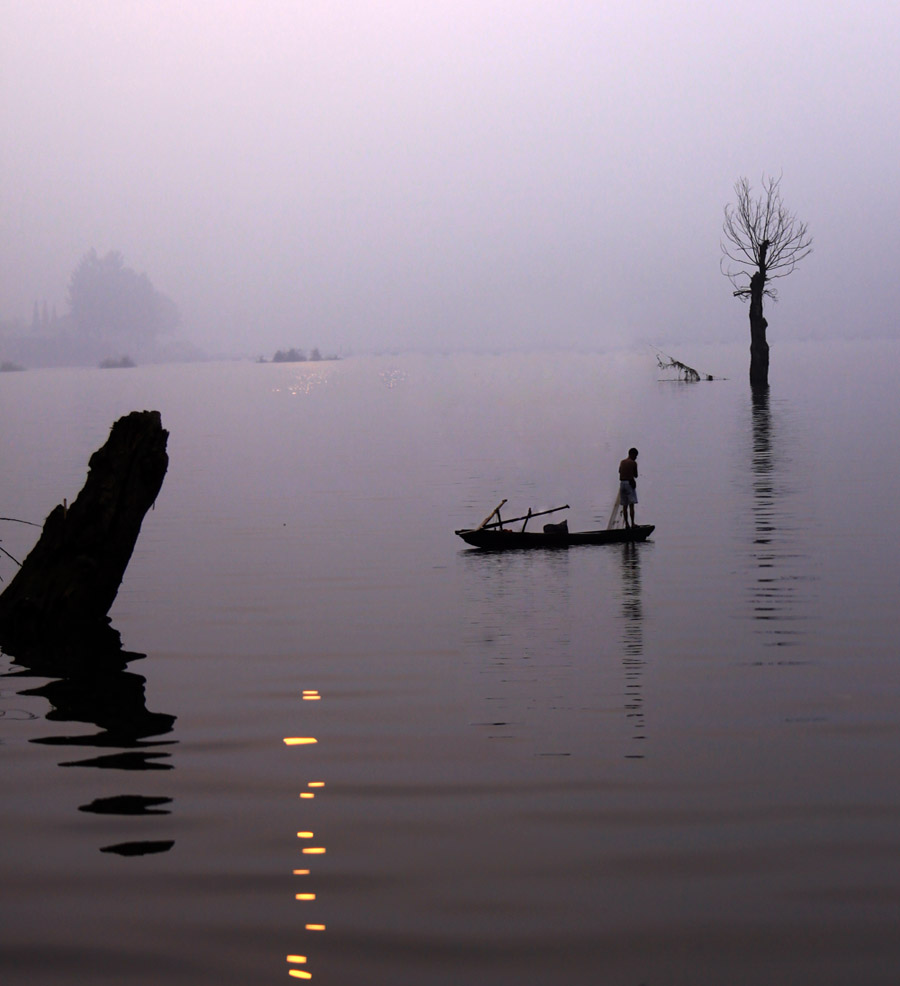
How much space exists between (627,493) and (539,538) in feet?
9.39

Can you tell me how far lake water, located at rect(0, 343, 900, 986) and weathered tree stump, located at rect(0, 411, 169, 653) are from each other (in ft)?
3.82

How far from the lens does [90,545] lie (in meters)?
18.1

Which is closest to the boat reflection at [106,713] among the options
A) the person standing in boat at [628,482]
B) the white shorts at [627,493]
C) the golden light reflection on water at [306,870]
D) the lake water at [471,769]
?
the lake water at [471,769]

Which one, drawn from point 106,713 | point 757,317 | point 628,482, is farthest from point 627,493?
point 757,317

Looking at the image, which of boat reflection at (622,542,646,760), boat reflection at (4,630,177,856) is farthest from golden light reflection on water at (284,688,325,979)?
boat reflection at (622,542,646,760)

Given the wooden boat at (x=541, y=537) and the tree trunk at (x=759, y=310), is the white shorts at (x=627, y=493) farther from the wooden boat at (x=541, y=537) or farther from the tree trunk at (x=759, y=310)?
the tree trunk at (x=759, y=310)

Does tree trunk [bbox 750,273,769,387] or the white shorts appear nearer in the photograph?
the white shorts

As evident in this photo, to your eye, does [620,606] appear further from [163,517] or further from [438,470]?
[438,470]

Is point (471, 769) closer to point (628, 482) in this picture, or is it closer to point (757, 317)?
point (628, 482)

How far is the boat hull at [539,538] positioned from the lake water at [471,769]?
0.41 metres

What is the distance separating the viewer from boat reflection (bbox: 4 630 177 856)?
1088 centimetres

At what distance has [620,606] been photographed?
20.2m

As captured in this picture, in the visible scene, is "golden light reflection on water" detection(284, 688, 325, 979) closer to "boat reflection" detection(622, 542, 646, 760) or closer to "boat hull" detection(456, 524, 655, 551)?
"boat reflection" detection(622, 542, 646, 760)

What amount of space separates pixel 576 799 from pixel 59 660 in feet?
30.0
